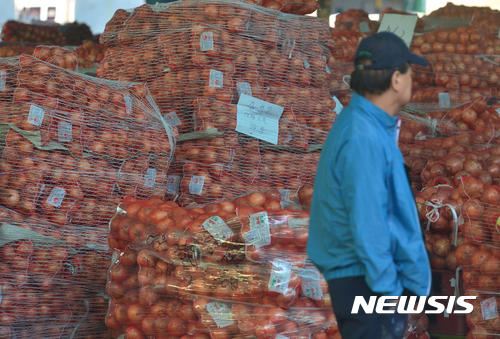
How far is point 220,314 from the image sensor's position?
8.07 feet

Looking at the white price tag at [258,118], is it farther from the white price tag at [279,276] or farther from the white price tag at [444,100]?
the white price tag at [444,100]

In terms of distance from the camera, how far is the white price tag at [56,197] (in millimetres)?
3076

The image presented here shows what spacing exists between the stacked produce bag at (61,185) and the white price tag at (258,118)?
0.59m

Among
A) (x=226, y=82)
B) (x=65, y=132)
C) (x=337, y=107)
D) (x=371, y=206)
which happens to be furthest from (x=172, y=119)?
(x=371, y=206)

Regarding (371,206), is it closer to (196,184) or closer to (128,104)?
(196,184)

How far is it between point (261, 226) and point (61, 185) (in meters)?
1.35

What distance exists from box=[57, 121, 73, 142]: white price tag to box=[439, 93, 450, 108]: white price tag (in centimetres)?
319

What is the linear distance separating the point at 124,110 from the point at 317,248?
2012 mm

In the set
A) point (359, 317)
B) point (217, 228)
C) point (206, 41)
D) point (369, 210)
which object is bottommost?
point (359, 317)

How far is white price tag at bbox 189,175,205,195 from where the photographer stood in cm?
355

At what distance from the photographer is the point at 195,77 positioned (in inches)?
143

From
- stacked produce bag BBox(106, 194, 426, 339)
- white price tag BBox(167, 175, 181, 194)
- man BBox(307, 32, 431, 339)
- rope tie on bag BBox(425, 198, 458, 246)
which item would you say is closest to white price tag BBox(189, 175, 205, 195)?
white price tag BBox(167, 175, 181, 194)

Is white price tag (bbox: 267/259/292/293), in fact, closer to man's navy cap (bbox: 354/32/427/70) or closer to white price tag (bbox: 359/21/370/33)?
man's navy cap (bbox: 354/32/427/70)

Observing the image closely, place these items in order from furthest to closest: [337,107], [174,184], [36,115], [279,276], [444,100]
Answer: [444,100]
[337,107]
[174,184]
[36,115]
[279,276]
